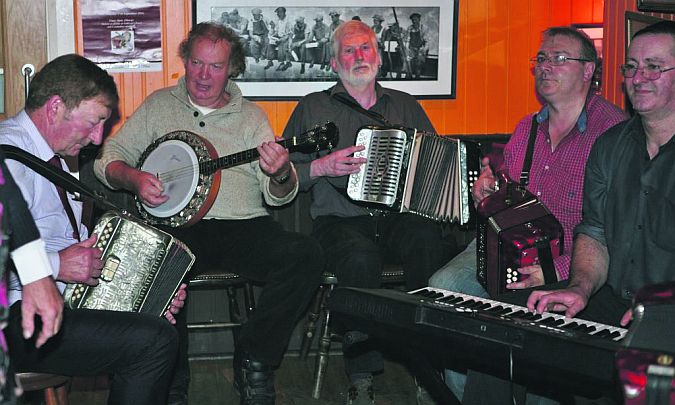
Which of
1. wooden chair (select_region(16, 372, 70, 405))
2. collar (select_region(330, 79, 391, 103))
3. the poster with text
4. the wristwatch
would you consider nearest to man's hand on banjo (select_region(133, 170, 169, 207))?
the wristwatch

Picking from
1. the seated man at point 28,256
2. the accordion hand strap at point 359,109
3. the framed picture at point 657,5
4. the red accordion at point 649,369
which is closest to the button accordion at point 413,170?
the accordion hand strap at point 359,109

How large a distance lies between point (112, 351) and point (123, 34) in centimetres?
215

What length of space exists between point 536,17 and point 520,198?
185 centimetres

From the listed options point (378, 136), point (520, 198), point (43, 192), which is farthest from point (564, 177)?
point (43, 192)

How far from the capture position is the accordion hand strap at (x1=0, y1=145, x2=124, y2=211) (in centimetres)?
287

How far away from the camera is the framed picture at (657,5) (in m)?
4.41

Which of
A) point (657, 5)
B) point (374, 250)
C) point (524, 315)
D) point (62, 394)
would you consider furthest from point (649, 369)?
point (657, 5)

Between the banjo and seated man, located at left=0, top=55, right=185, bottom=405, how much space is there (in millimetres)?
789

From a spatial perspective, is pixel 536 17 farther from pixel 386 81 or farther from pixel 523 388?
pixel 523 388

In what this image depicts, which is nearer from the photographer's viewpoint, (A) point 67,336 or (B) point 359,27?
(A) point 67,336

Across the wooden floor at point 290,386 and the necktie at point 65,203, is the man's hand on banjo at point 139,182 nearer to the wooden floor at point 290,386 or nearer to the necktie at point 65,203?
the necktie at point 65,203

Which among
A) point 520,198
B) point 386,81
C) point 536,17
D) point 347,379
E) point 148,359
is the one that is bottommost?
point 347,379

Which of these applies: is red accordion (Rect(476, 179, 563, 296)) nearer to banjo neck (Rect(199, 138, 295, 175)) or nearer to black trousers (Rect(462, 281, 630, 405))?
black trousers (Rect(462, 281, 630, 405))

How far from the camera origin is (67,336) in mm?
2787
